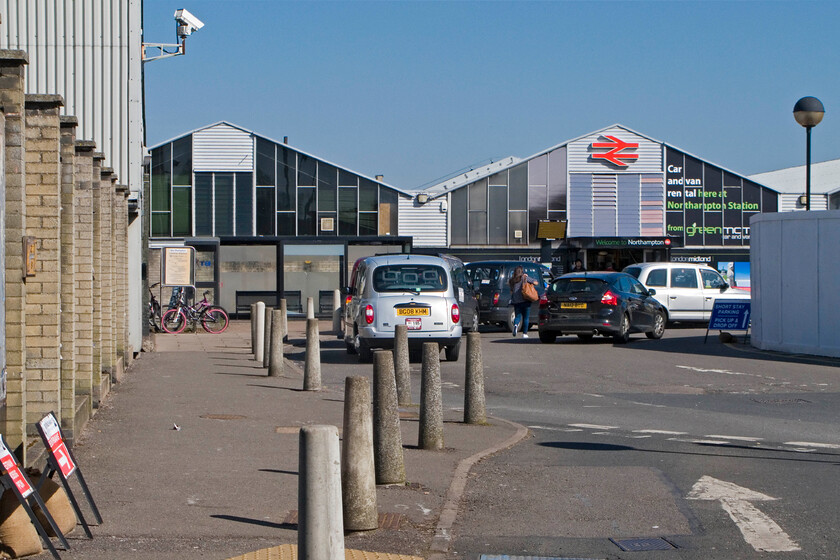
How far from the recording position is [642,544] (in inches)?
252

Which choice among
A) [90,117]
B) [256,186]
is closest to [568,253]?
[256,186]

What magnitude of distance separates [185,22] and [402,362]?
18.0 metres

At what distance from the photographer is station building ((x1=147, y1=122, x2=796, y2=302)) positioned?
47312mm

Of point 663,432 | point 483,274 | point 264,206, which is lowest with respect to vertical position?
point 663,432

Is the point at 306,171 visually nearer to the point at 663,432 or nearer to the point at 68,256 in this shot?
the point at 663,432

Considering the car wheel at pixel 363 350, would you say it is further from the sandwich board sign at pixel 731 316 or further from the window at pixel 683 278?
the window at pixel 683 278

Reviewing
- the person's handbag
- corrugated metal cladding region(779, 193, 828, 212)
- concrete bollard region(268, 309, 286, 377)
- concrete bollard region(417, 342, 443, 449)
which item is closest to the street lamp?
the person's handbag

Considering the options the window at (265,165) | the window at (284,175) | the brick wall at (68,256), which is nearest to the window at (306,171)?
the window at (284,175)

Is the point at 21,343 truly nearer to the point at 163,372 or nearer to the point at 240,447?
the point at 240,447

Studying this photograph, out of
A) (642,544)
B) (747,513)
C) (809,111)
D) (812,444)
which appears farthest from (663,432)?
(809,111)

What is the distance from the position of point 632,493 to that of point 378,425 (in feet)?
6.35

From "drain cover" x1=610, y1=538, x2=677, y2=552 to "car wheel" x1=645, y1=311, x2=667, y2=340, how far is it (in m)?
18.1

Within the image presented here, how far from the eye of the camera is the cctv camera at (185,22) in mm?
27750

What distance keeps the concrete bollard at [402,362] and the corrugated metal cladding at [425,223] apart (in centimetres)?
3742
